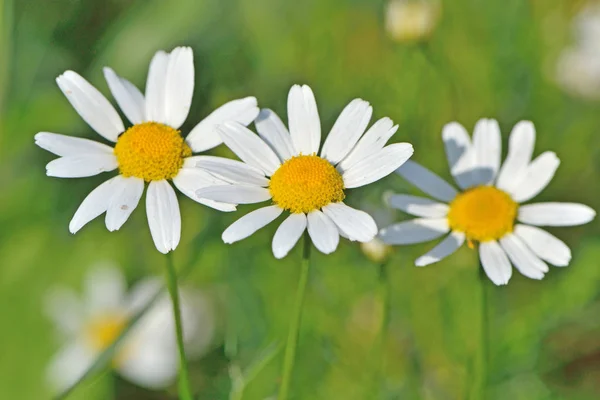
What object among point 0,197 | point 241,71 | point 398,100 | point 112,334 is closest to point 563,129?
point 398,100

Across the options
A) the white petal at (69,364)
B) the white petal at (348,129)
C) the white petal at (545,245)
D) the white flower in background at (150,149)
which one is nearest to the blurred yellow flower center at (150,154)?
the white flower in background at (150,149)

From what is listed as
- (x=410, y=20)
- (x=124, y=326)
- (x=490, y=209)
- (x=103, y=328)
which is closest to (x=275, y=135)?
(x=490, y=209)

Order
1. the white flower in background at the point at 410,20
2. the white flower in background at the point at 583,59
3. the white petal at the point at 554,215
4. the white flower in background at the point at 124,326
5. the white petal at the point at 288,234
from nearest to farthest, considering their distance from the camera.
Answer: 1. the white petal at the point at 288,234
2. the white petal at the point at 554,215
3. the white flower in background at the point at 124,326
4. the white flower in background at the point at 410,20
5. the white flower in background at the point at 583,59

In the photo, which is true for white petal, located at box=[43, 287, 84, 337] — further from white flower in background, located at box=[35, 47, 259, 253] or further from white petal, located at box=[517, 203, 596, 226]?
white petal, located at box=[517, 203, 596, 226]

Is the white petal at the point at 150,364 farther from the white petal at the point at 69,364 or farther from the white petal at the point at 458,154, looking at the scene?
the white petal at the point at 458,154

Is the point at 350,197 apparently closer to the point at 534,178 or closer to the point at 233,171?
the point at 534,178

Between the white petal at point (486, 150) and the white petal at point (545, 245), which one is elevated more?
the white petal at point (486, 150)

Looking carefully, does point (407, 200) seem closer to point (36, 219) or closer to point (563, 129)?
point (36, 219)

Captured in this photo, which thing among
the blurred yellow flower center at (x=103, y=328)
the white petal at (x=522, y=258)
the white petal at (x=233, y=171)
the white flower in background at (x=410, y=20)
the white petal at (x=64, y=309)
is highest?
the white flower in background at (x=410, y=20)
